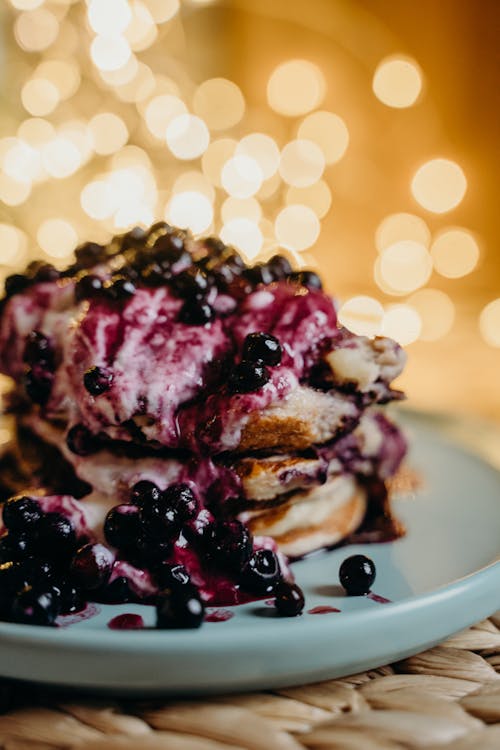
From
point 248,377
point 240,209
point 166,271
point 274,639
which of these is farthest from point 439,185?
point 274,639

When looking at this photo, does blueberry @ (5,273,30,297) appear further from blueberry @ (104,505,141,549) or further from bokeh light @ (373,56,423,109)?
bokeh light @ (373,56,423,109)

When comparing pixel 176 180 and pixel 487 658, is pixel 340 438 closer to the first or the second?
pixel 487 658

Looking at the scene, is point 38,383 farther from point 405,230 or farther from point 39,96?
point 405,230

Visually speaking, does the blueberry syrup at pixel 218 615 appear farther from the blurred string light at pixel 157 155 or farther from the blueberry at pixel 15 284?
the blurred string light at pixel 157 155

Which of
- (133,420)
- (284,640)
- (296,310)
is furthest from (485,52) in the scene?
(284,640)

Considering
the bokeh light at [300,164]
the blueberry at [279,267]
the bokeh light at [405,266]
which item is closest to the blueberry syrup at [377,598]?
the blueberry at [279,267]

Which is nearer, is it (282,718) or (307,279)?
(282,718)

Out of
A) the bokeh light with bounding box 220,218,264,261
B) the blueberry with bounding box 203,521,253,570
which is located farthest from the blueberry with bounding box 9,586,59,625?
the bokeh light with bounding box 220,218,264,261
